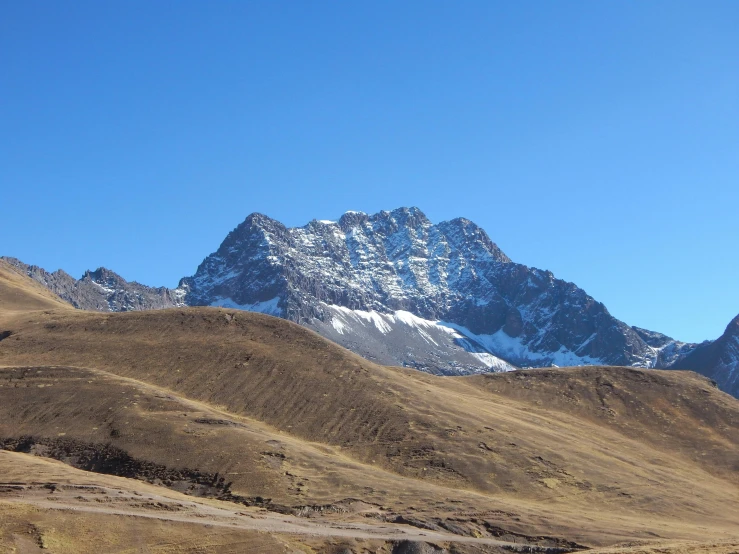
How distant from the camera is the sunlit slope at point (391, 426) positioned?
9056 cm

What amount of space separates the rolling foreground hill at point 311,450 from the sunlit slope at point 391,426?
35cm

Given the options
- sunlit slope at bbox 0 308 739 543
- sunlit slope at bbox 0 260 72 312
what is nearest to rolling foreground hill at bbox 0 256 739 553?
sunlit slope at bbox 0 308 739 543

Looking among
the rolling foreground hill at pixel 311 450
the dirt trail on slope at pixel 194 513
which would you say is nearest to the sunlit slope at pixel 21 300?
the rolling foreground hill at pixel 311 450

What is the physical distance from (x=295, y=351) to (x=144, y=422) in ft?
120

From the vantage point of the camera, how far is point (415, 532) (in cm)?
7619

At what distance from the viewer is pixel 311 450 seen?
323 ft

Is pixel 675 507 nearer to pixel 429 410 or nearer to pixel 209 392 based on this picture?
pixel 429 410

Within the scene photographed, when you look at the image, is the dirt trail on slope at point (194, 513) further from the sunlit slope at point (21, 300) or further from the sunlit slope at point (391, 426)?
the sunlit slope at point (21, 300)

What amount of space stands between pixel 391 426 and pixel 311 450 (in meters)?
14.8

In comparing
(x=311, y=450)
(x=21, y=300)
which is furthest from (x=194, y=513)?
(x=21, y=300)

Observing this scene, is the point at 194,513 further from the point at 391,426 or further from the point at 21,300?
the point at 21,300

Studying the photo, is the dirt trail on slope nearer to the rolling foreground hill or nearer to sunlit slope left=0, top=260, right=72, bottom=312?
the rolling foreground hill

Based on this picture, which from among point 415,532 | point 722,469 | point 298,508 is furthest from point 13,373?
point 722,469

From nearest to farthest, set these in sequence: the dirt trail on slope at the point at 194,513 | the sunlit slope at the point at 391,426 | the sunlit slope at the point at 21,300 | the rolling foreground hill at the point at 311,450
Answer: the dirt trail on slope at the point at 194,513, the rolling foreground hill at the point at 311,450, the sunlit slope at the point at 391,426, the sunlit slope at the point at 21,300
